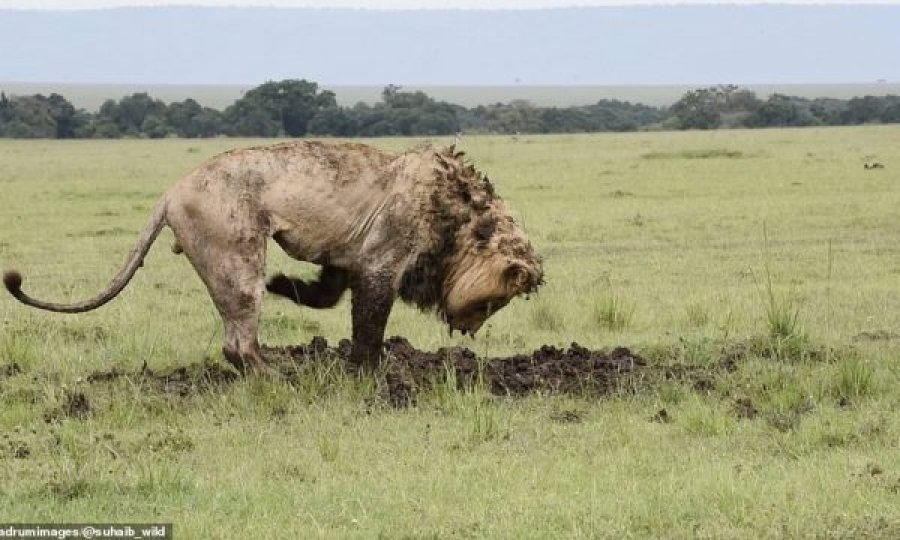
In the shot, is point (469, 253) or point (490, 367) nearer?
point (469, 253)

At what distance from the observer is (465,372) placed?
8.41 metres

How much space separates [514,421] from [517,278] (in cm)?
106

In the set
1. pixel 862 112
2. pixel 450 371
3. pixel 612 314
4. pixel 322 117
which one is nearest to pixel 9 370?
pixel 450 371

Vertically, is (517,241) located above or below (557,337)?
above

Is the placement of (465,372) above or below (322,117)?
above

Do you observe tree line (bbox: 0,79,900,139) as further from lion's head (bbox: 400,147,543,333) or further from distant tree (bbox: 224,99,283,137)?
lion's head (bbox: 400,147,543,333)

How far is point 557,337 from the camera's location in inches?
401

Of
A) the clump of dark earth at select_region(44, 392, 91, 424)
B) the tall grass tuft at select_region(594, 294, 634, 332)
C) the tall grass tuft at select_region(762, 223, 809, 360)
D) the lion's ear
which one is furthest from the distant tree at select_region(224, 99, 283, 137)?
the clump of dark earth at select_region(44, 392, 91, 424)

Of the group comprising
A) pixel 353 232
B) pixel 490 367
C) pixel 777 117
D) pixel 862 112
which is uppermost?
pixel 353 232

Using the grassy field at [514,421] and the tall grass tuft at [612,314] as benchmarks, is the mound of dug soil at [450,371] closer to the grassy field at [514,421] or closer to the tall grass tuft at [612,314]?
the grassy field at [514,421]

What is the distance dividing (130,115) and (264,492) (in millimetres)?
52368

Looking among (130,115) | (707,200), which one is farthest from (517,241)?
(130,115)

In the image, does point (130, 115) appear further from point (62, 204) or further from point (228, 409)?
point (228, 409)

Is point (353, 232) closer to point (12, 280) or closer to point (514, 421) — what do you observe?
point (514, 421)
